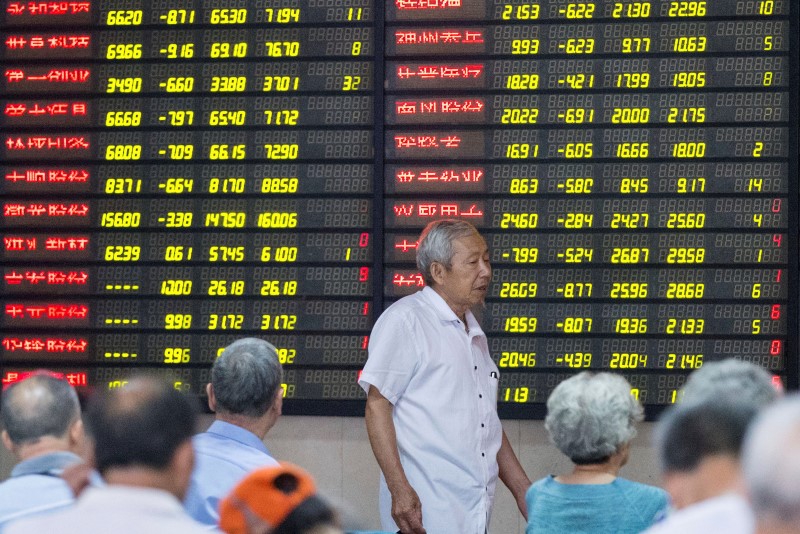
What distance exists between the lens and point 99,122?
5.26m

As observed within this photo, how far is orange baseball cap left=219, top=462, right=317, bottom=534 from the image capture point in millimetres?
1874

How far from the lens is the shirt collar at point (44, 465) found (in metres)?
2.68

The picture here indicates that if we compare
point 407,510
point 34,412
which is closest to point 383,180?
point 407,510

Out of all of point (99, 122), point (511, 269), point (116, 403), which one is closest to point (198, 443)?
point (116, 403)

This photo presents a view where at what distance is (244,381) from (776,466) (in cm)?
197

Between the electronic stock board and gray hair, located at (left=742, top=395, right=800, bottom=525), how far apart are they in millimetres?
3483

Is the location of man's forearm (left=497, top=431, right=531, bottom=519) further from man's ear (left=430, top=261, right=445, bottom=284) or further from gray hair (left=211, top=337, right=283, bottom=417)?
gray hair (left=211, top=337, right=283, bottom=417)

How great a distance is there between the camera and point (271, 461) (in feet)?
10.1

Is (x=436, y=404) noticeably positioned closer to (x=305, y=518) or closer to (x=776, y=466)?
(x=305, y=518)

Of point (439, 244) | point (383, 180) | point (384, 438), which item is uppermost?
point (383, 180)

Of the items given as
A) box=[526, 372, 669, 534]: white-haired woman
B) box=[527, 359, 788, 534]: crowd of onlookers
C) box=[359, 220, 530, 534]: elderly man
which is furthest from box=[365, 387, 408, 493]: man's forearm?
box=[526, 372, 669, 534]: white-haired woman

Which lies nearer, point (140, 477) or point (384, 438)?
point (140, 477)

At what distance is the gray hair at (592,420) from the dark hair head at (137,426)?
1.23 metres

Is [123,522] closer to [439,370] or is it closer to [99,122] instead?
[439,370]
